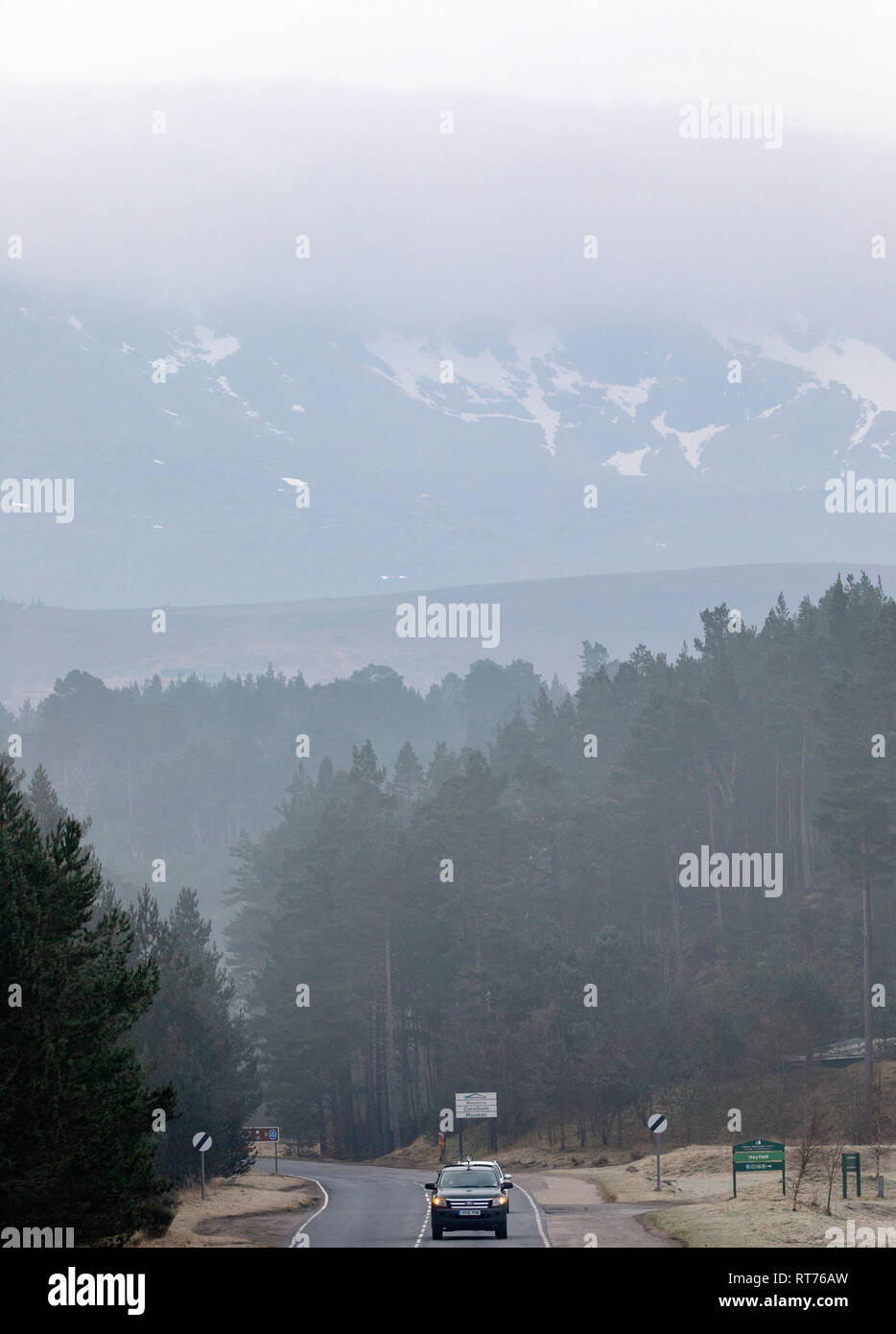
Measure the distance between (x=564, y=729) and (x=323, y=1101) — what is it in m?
44.3

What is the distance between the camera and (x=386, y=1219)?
149 ft

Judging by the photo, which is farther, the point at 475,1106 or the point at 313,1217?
the point at 475,1106

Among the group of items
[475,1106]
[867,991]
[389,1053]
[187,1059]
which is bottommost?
[389,1053]

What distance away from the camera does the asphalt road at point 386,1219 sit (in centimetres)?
3831

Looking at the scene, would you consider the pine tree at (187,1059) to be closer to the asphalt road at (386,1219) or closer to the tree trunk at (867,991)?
the asphalt road at (386,1219)

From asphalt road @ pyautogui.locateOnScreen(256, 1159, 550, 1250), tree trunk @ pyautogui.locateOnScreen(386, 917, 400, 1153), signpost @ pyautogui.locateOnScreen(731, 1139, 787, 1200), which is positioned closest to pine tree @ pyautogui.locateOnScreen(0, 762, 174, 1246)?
asphalt road @ pyautogui.locateOnScreen(256, 1159, 550, 1250)

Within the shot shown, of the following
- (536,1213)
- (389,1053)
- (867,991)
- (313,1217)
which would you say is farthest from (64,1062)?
(389,1053)

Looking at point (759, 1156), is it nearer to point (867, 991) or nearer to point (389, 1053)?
point (867, 991)

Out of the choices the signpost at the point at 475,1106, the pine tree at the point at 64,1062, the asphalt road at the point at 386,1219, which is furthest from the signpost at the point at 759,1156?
the signpost at the point at 475,1106

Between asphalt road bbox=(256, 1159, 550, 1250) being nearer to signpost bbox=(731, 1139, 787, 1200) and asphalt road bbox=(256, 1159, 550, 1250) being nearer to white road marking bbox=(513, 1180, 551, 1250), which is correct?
white road marking bbox=(513, 1180, 551, 1250)

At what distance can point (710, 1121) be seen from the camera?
77750 mm

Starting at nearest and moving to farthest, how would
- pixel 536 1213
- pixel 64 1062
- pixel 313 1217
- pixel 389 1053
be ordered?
pixel 64 1062
pixel 536 1213
pixel 313 1217
pixel 389 1053

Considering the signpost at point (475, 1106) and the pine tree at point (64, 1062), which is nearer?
the pine tree at point (64, 1062)
